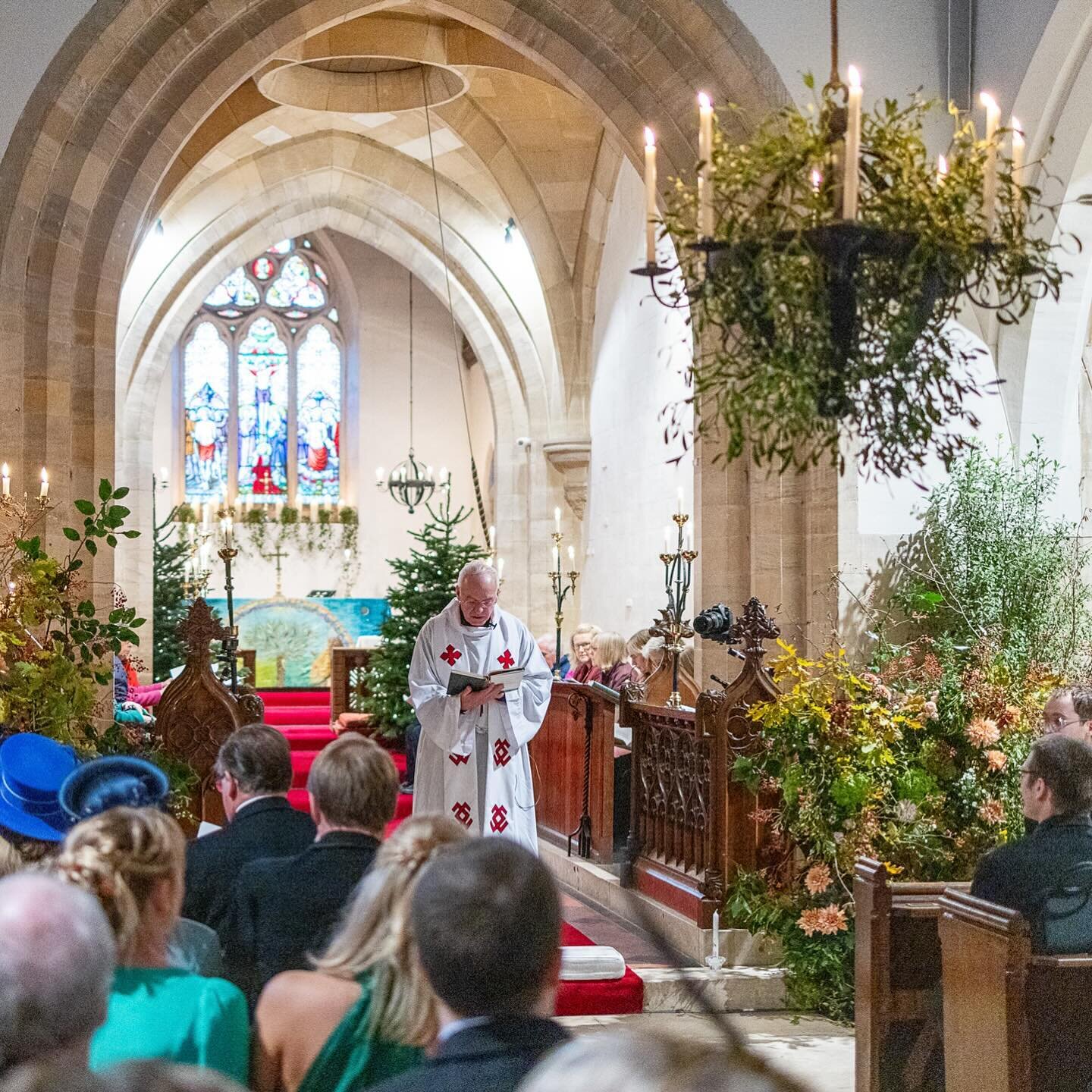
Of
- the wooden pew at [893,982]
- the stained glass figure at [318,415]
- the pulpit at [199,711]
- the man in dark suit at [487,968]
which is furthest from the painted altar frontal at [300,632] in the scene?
the man in dark suit at [487,968]

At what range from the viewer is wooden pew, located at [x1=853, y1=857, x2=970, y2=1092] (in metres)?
4.57

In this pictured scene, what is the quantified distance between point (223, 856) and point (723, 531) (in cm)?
525

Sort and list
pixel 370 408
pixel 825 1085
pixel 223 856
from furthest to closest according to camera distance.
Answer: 1. pixel 370 408
2. pixel 825 1085
3. pixel 223 856

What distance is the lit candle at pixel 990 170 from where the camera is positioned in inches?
138

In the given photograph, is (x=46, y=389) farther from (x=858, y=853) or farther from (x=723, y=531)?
(x=858, y=853)

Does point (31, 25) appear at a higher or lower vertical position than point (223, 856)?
higher

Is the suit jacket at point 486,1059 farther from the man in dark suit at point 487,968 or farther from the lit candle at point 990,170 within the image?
the lit candle at point 990,170

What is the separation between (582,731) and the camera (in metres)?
8.62

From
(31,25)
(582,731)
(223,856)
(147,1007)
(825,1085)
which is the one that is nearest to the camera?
(147,1007)

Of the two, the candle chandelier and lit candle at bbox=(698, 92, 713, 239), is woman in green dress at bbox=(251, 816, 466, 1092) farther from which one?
lit candle at bbox=(698, 92, 713, 239)

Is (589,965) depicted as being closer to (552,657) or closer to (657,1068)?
(657,1068)

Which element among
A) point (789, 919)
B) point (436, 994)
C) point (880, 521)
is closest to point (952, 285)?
point (436, 994)

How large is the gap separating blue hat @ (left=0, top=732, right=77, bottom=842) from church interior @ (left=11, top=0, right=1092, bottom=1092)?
0.15 meters

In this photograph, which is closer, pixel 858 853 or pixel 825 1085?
pixel 825 1085
